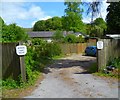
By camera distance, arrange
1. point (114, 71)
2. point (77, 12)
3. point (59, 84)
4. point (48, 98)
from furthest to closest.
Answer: point (77, 12)
point (114, 71)
point (59, 84)
point (48, 98)

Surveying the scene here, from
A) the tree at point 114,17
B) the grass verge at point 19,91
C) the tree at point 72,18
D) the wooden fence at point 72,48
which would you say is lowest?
the grass verge at point 19,91

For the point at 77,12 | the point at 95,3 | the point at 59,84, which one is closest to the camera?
the point at 59,84

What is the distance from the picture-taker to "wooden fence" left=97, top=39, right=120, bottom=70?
50.0ft

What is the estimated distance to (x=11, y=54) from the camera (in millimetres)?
12188

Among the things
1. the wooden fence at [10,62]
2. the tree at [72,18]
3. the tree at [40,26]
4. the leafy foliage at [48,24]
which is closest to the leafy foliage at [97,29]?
the tree at [72,18]

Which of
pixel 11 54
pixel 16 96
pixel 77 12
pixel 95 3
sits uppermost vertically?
pixel 77 12

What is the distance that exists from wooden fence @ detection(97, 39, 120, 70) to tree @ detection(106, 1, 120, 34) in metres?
2.93

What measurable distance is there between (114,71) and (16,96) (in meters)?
6.46

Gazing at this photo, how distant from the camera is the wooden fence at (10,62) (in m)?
12.1

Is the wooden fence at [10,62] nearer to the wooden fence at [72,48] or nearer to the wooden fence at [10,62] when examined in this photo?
the wooden fence at [10,62]

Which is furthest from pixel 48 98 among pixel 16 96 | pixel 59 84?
pixel 59 84

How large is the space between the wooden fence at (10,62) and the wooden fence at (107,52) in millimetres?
5255

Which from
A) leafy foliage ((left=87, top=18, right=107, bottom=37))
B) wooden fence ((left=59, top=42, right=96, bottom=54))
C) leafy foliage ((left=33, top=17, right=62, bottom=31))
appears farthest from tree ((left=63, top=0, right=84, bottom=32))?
leafy foliage ((left=33, top=17, right=62, bottom=31))

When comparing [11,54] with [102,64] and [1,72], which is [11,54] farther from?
[102,64]
